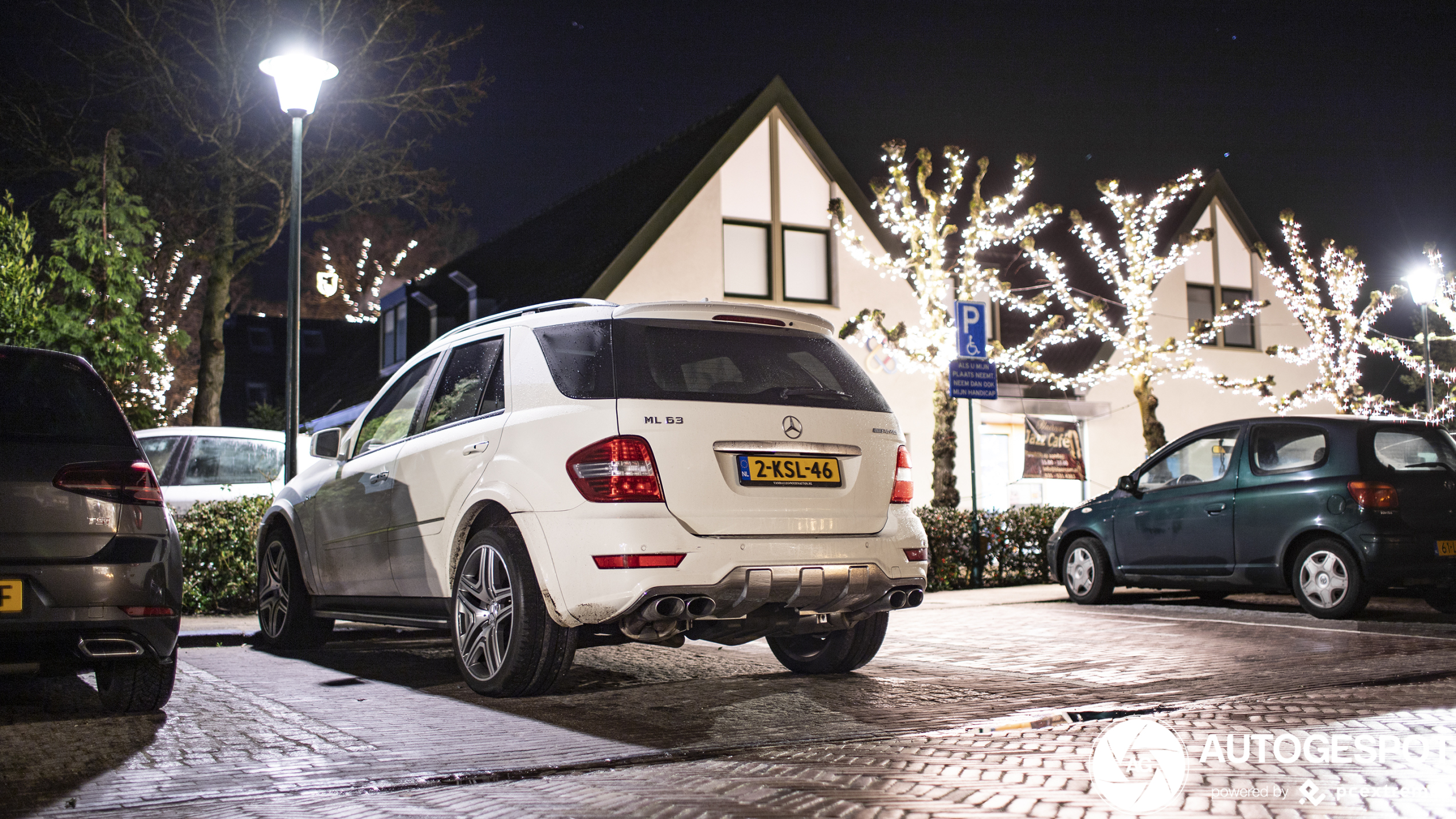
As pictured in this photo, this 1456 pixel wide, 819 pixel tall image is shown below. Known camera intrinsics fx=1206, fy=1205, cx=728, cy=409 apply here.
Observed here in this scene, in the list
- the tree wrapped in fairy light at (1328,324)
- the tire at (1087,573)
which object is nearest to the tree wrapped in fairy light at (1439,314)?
the tree wrapped in fairy light at (1328,324)

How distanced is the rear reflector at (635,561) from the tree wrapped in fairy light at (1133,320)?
15627mm

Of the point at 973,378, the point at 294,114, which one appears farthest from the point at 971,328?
the point at 294,114

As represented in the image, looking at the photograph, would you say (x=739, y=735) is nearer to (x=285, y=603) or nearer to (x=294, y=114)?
(x=285, y=603)

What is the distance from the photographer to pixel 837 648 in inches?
267

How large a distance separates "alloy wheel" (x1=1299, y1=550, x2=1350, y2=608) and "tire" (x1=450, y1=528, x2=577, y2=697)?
669cm

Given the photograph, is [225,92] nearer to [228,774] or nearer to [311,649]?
[311,649]

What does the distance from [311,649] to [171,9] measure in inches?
667

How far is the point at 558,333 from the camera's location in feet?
19.5

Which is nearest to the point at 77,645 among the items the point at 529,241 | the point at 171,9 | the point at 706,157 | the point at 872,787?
the point at 872,787

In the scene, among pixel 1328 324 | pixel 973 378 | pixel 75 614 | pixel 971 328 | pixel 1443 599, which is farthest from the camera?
pixel 1328 324

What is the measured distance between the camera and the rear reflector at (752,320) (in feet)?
19.7

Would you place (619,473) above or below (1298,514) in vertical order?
above

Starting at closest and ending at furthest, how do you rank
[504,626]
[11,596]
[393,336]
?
1. [11,596]
2. [504,626]
3. [393,336]

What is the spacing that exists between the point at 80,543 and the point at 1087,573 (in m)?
9.39
